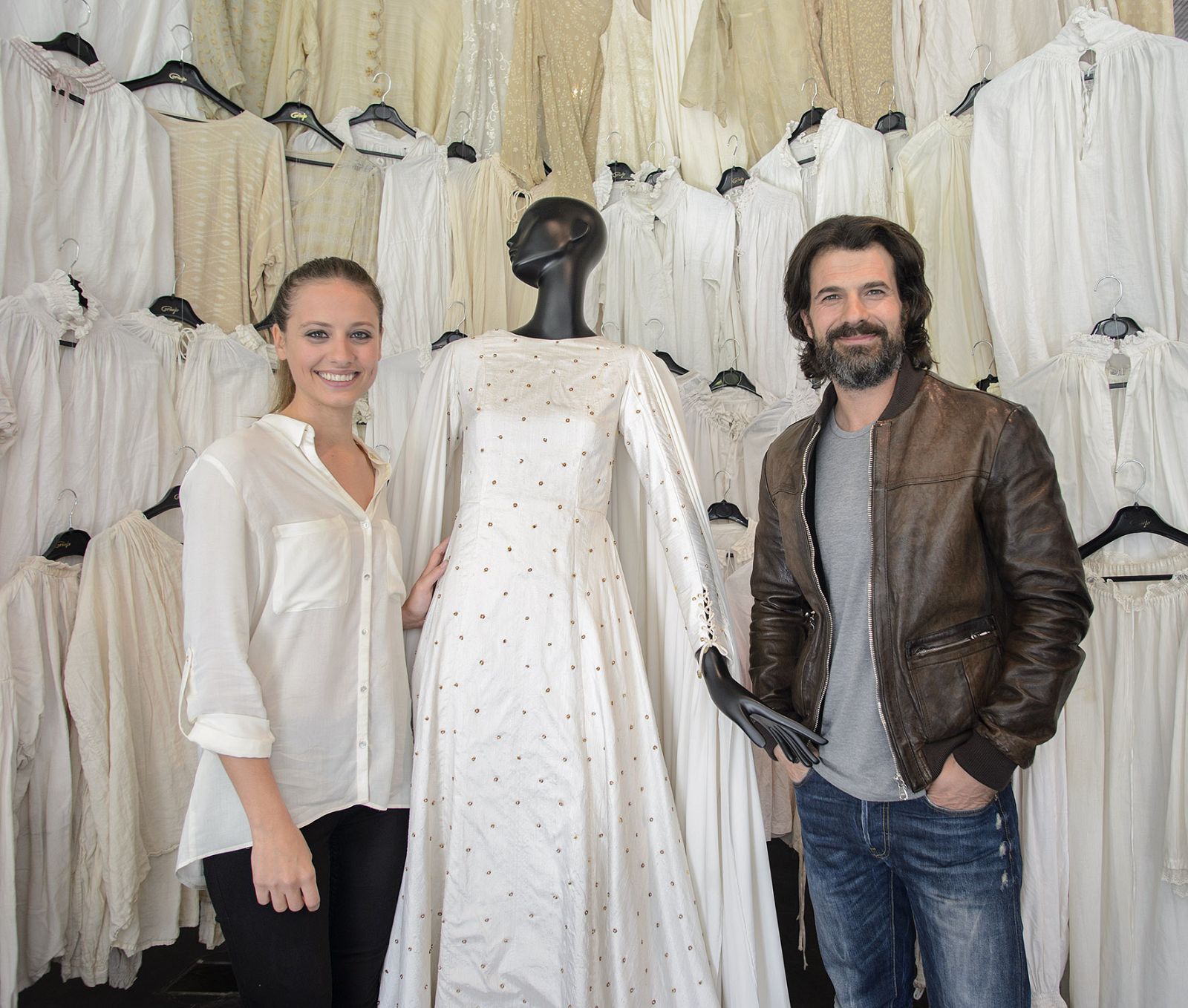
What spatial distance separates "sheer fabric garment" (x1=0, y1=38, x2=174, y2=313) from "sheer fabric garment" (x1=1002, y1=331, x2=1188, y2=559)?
8.62 ft

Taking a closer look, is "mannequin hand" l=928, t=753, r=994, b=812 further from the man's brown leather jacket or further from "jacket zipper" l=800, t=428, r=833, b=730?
"jacket zipper" l=800, t=428, r=833, b=730

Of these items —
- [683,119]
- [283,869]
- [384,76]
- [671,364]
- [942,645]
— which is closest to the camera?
[283,869]

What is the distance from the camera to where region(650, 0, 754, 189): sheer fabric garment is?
3346mm

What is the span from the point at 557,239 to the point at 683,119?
171 cm

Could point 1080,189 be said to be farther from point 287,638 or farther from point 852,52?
point 287,638

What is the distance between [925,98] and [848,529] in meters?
1.97

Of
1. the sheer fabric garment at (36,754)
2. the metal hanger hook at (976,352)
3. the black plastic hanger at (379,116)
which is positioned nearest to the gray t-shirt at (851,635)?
the metal hanger hook at (976,352)

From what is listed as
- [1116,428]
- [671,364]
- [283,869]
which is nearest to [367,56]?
[671,364]

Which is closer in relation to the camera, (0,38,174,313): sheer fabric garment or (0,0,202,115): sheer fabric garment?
(0,38,174,313): sheer fabric garment

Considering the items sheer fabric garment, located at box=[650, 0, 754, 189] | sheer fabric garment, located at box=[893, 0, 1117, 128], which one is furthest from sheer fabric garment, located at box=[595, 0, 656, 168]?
sheer fabric garment, located at box=[893, 0, 1117, 128]

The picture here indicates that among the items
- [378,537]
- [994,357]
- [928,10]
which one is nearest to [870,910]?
[378,537]

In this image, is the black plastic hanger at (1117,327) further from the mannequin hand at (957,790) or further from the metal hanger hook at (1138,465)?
the mannequin hand at (957,790)

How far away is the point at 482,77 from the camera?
3.34m

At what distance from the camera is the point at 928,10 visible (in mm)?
2842
